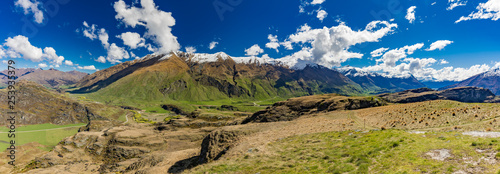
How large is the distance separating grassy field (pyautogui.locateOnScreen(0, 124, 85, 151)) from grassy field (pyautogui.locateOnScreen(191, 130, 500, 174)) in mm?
148834

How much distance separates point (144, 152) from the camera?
62.3m

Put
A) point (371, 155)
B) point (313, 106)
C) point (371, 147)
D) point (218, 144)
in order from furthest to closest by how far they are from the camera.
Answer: point (313, 106) < point (218, 144) < point (371, 147) < point (371, 155)

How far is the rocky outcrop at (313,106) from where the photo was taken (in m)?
51.7

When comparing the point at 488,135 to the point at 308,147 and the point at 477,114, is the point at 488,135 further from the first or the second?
the point at 308,147

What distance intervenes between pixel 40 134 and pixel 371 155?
20104 cm

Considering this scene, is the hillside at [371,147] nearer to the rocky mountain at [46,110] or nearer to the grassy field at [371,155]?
the grassy field at [371,155]

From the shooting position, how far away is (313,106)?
62.1 meters

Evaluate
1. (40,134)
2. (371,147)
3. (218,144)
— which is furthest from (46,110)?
(371,147)

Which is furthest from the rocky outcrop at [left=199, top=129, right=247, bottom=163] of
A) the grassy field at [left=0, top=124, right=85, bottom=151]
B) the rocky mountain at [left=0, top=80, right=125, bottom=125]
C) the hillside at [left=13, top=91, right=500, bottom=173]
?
the rocky mountain at [left=0, top=80, right=125, bottom=125]

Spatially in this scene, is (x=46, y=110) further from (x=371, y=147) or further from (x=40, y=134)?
(x=371, y=147)

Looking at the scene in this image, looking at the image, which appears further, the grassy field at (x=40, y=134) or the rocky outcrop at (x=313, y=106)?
the grassy field at (x=40, y=134)

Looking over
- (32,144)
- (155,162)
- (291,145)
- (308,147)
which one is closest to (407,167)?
(308,147)

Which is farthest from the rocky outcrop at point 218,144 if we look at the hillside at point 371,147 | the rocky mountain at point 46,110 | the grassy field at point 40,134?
the rocky mountain at point 46,110

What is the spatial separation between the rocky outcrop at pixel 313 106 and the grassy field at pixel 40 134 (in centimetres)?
13651
